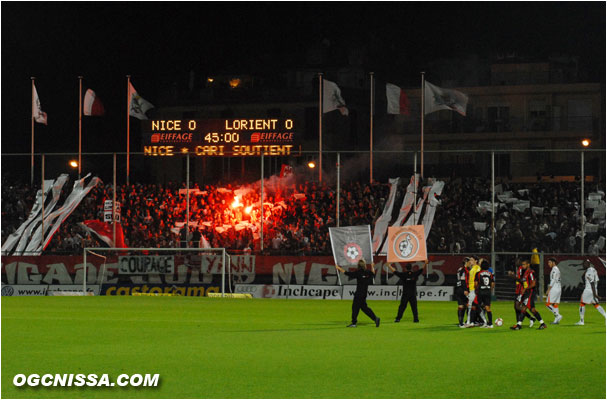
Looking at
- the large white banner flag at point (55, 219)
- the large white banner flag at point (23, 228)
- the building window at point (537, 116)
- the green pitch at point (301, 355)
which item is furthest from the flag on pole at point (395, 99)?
the building window at point (537, 116)

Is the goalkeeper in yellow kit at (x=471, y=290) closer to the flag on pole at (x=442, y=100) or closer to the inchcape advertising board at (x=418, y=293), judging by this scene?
the inchcape advertising board at (x=418, y=293)

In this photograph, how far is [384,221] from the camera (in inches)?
1935

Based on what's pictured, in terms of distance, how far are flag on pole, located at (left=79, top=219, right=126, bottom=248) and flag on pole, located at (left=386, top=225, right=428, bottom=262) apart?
15.0 meters

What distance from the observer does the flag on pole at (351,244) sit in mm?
43781

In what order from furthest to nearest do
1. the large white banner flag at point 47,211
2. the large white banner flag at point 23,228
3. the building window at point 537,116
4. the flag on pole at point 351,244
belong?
the building window at point 537,116, the large white banner flag at point 23,228, the large white banner flag at point 47,211, the flag on pole at point 351,244

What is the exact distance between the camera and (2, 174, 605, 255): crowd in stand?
48.8 m

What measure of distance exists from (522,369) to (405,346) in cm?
424

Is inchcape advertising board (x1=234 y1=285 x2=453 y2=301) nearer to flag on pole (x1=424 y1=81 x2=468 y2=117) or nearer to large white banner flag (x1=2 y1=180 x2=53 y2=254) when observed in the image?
flag on pole (x1=424 y1=81 x2=468 y2=117)

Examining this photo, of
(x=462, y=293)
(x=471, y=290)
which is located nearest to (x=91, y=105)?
(x=462, y=293)

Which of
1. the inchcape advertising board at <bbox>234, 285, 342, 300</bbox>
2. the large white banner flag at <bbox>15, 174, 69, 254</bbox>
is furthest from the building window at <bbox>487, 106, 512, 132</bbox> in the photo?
the large white banner flag at <bbox>15, 174, 69, 254</bbox>

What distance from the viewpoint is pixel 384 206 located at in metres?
52.2

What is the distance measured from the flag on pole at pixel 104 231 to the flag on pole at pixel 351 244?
11773 millimetres

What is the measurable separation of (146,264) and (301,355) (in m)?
28.1

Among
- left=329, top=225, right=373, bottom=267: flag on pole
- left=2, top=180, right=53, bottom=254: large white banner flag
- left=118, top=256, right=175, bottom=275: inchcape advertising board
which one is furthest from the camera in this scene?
left=2, top=180, right=53, bottom=254: large white banner flag
